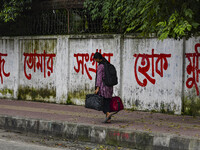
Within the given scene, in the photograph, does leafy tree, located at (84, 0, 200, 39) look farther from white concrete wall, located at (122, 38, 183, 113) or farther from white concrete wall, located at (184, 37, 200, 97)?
white concrete wall, located at (122, 38, 183, 113)

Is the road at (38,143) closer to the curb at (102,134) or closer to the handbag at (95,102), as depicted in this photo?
the curb at (102,134)

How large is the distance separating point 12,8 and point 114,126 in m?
6.80

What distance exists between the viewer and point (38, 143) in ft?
25.9

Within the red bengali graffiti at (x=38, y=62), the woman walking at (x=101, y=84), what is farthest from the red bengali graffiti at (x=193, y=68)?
the red bengali graffiti at (x=38, y=62)

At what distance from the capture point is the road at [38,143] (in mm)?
7321

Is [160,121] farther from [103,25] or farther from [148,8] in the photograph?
[103,25]

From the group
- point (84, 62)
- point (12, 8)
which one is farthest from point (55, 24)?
point (84, 62)

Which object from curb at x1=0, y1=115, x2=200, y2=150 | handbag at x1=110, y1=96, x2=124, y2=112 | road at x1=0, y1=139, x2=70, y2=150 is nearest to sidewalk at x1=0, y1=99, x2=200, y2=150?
curb at x1=0, y1=115, x2=200, y2=150

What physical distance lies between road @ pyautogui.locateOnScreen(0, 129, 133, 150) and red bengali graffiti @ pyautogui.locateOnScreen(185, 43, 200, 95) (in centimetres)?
335

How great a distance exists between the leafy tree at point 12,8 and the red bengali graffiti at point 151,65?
475cm

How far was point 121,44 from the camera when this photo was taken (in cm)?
1136

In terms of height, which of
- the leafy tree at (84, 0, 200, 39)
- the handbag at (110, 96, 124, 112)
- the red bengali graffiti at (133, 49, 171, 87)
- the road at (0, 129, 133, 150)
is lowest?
the road at (0, 129, 133, 150)

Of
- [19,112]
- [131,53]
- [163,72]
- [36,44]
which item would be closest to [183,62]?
[163,72]

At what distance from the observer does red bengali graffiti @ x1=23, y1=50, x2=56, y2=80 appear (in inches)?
509
